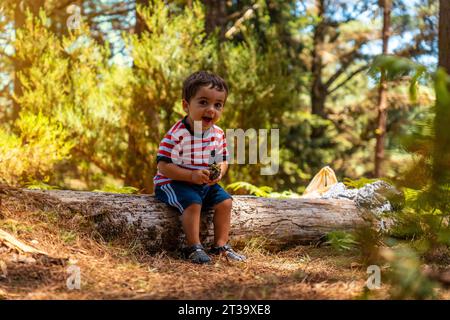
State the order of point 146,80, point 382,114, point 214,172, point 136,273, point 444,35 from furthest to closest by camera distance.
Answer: point 382,114
point 146,80
point 444,35
point 214,172
point 136,273

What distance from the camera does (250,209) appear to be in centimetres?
433

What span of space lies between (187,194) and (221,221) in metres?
0.38

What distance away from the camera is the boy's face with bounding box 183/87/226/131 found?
371 centimetres

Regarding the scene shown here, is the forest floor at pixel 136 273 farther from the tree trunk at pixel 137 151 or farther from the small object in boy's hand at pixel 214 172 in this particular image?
the tree trunk at pixel 137 151

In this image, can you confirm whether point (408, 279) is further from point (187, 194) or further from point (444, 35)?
point (444, 35)

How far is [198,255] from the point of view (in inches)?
140

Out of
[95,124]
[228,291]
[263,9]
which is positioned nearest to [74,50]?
[95,124]

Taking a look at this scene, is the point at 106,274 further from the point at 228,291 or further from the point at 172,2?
the point at 172,2

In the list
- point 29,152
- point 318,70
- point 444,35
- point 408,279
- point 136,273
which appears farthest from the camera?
point 318,70

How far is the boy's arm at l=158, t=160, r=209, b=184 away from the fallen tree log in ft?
1.04

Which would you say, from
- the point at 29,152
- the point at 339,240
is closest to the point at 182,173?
the point at 339,240

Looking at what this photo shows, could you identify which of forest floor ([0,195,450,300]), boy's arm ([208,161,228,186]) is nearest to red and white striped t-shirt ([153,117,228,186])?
boy's arm ([208,161,228,186])
